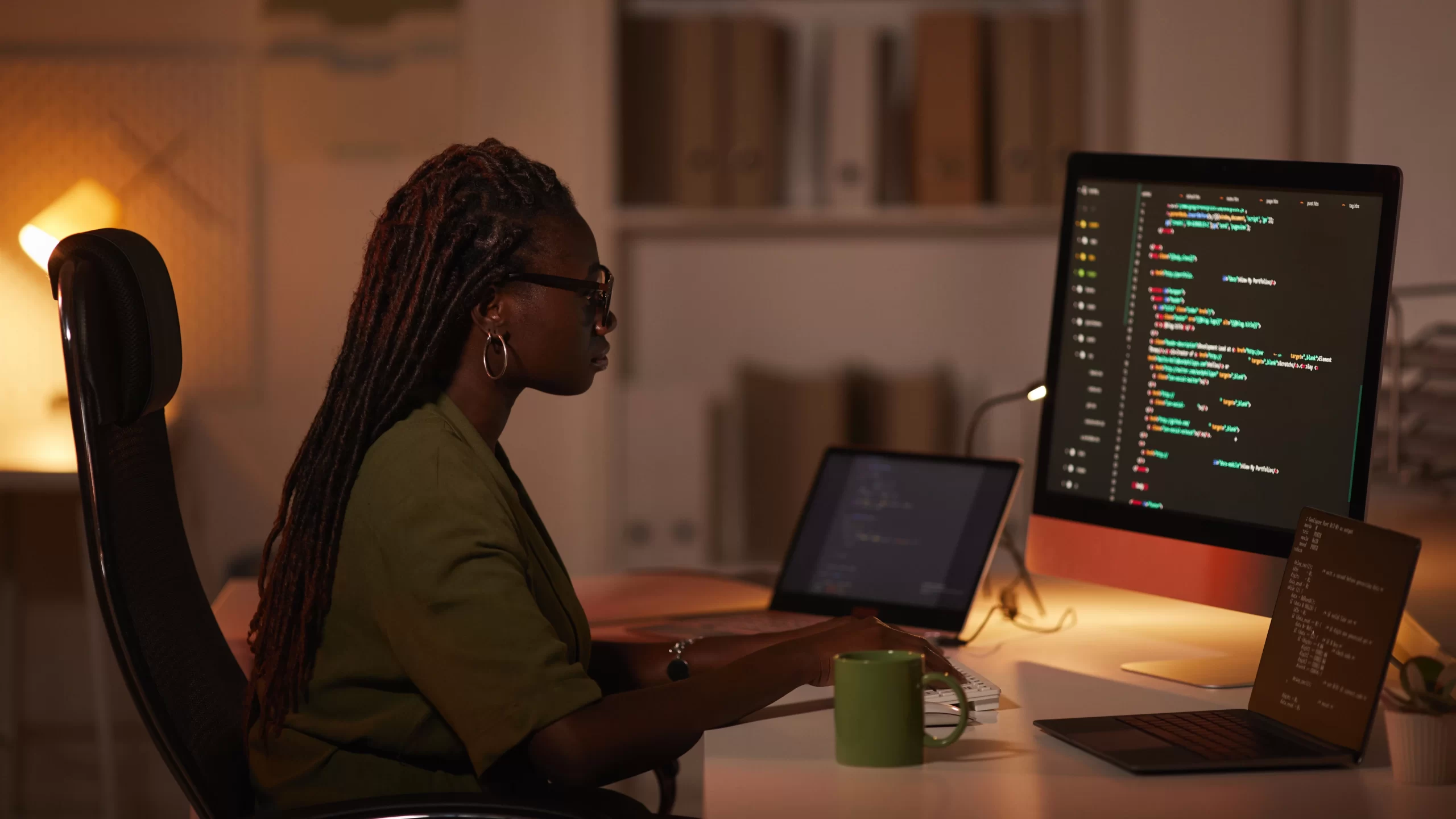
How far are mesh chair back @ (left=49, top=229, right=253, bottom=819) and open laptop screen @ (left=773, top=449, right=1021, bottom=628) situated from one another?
0.69 metres

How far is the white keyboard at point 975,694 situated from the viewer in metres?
1.11

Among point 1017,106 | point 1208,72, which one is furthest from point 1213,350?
point 1208,72

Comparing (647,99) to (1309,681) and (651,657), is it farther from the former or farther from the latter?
(1309,681)

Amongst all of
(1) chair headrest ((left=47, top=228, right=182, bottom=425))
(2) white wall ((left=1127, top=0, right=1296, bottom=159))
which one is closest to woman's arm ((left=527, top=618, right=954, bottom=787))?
(1) chair headrest ((left=47, top=228, right=182, bottom=425))

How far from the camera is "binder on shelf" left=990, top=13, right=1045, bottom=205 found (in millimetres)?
2564

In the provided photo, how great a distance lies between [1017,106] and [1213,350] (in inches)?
55.4

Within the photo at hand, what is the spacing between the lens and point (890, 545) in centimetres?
154

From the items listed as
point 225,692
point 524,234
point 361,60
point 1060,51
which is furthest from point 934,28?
point 225,692

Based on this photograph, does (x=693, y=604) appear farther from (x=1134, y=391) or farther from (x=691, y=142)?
(x=691, y=142)

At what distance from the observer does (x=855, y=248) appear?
2887 millimetres

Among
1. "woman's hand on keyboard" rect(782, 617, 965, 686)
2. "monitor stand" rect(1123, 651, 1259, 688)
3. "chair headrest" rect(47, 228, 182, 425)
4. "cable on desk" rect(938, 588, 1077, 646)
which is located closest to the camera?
"chair headrest" rect(47, 228, 182, 425)

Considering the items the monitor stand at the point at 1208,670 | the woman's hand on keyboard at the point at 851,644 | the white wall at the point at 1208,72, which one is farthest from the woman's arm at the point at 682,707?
the white wall at the point at 1208,72

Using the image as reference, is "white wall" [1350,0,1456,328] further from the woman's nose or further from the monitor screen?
the woman's nose

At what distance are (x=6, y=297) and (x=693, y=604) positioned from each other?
1996 millimetres
